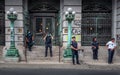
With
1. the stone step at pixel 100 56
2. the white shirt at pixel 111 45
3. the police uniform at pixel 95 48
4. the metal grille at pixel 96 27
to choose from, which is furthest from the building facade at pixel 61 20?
the white shirt at pixel 111 45

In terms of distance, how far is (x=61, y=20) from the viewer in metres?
30.4

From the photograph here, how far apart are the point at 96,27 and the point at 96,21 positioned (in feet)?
1.72

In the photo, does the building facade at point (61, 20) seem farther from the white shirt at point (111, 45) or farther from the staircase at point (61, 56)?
the white shirt at point (111, 45)

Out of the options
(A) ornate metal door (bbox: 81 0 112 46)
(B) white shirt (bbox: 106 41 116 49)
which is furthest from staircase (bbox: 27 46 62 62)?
(B) white shirt (bbox: 106 41 116 49)

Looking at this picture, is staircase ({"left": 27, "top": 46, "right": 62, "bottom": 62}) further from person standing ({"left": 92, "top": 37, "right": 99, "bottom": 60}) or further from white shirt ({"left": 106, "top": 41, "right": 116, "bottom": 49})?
white shirt ({"left": 106, "top": 41, "right": 116, "bottom": 49})

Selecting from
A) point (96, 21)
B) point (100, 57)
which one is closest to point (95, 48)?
point (100, 57)

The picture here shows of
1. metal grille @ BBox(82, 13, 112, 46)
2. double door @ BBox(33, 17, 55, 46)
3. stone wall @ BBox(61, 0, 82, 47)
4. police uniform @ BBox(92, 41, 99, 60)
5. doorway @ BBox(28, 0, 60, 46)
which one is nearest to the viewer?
police uniform @ BBox(92, 41, 99, 60)

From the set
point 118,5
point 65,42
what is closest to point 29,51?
point 65,42

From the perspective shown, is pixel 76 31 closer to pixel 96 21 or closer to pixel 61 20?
pixel 61 20

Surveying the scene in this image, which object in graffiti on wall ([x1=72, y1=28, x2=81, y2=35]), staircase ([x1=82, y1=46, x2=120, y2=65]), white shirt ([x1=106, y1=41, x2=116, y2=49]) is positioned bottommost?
staircase ([x1=82, y1=46, x2=120, y2=65])

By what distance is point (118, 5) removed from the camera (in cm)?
2934

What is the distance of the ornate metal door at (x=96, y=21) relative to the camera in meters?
30.2

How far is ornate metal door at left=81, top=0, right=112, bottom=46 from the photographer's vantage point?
99.2 ft

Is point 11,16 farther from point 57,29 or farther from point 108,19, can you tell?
point 108,19
